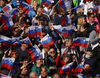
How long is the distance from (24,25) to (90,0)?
3406mm

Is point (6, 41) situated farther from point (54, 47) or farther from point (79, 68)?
point (79, 68)

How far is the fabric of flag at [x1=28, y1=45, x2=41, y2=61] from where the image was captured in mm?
5793

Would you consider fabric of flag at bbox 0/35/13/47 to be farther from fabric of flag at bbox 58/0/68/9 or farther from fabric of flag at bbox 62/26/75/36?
fabric of flag at bbox 58/0/68/9

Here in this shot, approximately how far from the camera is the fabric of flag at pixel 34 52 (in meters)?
5.79

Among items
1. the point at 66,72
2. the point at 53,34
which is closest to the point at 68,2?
the point at 53,34

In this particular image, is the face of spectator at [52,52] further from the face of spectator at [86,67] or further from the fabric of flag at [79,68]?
the face of spectator at [86,67]

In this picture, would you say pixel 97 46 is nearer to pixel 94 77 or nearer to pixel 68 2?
pixel 94 77

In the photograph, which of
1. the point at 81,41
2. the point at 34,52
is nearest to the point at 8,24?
the point at 34,52

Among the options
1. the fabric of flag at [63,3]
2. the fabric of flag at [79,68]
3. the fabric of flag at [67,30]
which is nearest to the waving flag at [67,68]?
the fabric of flag at [79,68]

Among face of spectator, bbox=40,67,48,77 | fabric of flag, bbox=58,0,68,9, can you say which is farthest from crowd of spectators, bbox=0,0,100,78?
fabric of flag, bbox=58,0,68,9

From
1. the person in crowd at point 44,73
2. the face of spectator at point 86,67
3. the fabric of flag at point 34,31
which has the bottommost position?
the person in crowd at point 44,73

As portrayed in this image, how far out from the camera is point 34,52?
19.1 ft

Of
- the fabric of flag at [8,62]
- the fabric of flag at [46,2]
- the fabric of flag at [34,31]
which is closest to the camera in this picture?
the fabric of flag at [8,62]

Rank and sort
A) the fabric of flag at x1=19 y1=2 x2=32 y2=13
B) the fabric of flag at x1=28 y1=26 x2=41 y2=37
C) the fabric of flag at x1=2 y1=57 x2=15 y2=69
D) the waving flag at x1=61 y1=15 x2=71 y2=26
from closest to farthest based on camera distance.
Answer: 1. the fabric of flag at x1=2 y1=57 x2=15 y2=69
2. the fabric of flag at x1=28 y1=26 x2=41 y2=37
3. the waving flag at x1=61 y1=15 x2=71 y2=26
4. the fabric of flag at x1=19 y1=2 x2=32 y2=13
